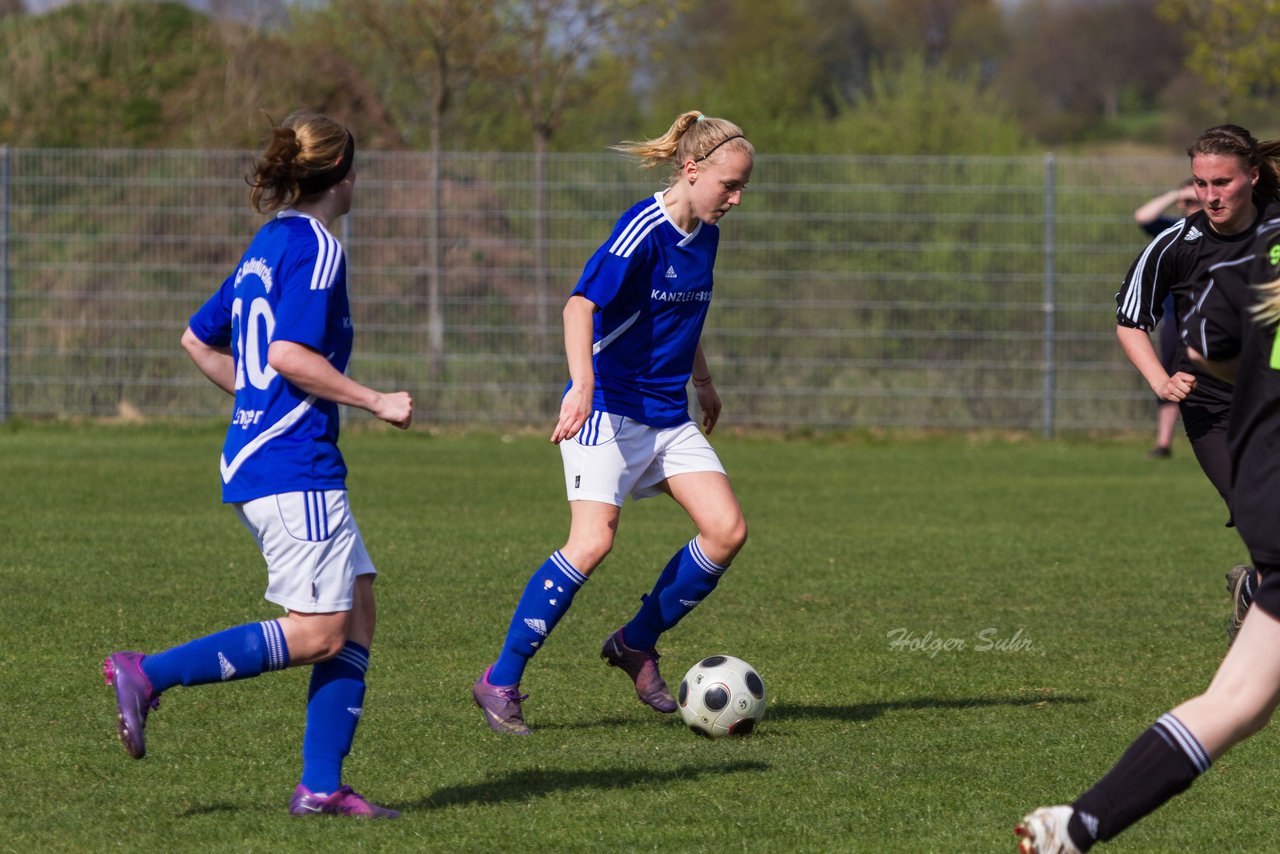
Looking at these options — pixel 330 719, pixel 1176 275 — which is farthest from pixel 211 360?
pixel 1176 275

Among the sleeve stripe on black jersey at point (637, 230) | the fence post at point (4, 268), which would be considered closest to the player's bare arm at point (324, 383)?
the sleeve stripe on black jersey at point (637, 230)

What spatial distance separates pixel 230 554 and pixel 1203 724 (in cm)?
651

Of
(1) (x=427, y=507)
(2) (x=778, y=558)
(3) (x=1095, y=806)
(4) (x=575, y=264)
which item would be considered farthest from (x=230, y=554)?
(4) (x=575, y=264)

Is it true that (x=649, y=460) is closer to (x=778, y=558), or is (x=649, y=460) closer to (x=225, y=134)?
(x=778, y=558)

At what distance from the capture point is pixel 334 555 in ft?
13.7

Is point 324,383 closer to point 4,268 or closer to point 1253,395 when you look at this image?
point 1253,395

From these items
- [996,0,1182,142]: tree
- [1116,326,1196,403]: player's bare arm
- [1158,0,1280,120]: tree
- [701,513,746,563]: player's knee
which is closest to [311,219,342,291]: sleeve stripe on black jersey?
[701,513,746,563]: player's knee

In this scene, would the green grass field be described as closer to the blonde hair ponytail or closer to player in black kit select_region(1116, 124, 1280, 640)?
player in black kit select_region(1116, 124, 1280, 640)

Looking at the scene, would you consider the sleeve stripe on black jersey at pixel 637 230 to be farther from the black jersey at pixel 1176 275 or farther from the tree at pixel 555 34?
the tree at pixel 555 34

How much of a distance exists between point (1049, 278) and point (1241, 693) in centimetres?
1261

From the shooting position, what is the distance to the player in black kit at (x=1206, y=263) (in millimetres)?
5559

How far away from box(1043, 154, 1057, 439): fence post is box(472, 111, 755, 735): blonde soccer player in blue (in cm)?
1048

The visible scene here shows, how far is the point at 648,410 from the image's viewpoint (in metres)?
5.61

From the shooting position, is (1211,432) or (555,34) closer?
(1211,432)
